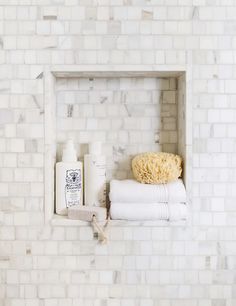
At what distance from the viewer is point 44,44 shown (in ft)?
3.28

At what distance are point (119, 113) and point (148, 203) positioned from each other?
0.28 m

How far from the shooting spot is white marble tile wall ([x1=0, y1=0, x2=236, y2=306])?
3.27 feet

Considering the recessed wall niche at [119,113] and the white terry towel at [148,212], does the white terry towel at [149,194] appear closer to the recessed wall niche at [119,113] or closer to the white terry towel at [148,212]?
the white terry towel at [148,212]

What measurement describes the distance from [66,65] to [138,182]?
375 mm

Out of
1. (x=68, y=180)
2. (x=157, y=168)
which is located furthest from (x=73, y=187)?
(x=157, y=168)

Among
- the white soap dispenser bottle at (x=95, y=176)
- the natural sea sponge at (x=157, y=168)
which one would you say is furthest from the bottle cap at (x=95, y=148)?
the natural sea sponge at (x=157, y=168)

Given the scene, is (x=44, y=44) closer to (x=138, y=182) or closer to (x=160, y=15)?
(x=160, y=15)

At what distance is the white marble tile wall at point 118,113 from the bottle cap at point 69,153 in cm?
5

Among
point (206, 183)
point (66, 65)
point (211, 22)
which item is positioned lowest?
point (206, 183)

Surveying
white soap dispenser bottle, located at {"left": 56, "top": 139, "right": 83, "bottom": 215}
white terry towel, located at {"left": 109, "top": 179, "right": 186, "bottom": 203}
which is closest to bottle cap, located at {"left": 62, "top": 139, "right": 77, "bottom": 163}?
white soap dispenser bottle, located at {"left": 56, "top": 139, "right": 83, "bottom": 215}

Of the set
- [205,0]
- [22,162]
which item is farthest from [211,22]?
[22,162]

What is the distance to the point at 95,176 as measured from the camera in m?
1.05

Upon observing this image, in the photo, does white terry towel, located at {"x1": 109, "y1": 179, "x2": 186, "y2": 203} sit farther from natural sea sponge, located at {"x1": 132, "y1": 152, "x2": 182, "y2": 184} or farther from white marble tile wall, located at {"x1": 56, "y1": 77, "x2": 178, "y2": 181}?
white marble tile wall, located at {"x1": 56, "y1": 77, "x2": 178, "y2": 181}

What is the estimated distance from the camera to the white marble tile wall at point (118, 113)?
109 cm
